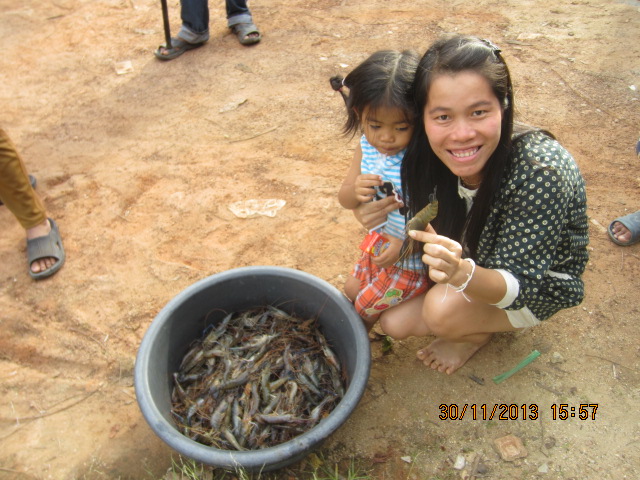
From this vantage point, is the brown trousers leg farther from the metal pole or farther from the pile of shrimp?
the metal pole

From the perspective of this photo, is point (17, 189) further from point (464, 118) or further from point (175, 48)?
point (464, 118)

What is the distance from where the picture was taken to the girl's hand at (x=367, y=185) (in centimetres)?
228

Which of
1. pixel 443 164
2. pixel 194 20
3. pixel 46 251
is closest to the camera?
pixel 443 164

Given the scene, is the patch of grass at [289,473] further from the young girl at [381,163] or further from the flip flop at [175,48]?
the flip flop at [175,48]

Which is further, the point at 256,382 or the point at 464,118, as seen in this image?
the point at 256,382

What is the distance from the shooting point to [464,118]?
1839 mm

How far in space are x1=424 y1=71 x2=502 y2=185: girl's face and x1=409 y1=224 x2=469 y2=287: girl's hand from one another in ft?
1.02

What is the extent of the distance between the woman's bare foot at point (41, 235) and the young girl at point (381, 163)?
190 centimetres

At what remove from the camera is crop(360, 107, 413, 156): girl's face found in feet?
6.74

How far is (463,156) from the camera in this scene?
6.27 ft

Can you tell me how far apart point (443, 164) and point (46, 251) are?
2.54 meters

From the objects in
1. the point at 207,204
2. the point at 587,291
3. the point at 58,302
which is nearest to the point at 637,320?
the point at 587,291

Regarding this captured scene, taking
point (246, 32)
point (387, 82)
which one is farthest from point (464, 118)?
point (246, 32)

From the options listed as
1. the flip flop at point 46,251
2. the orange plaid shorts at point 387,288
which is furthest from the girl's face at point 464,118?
the flip flop at point 46,251
